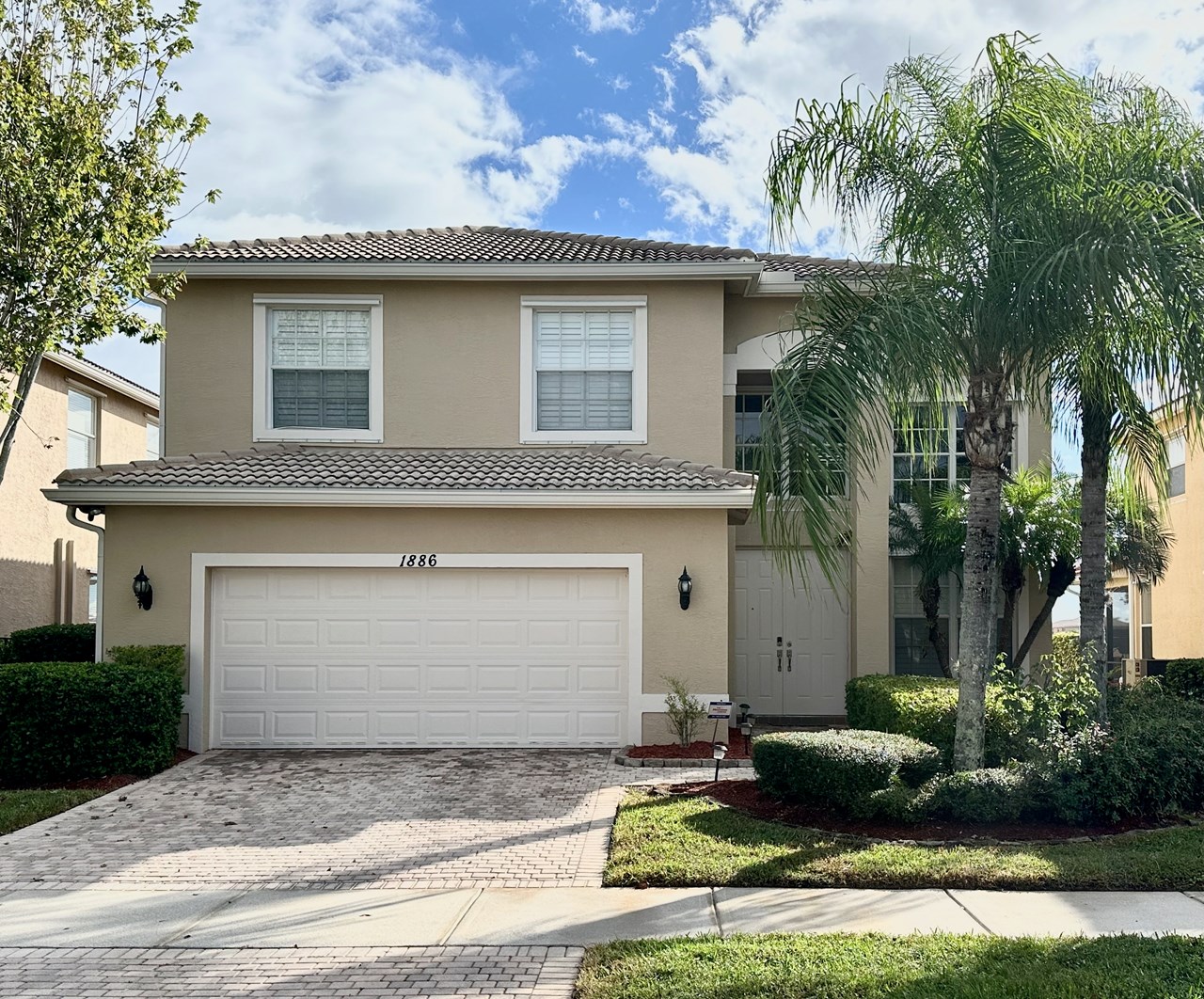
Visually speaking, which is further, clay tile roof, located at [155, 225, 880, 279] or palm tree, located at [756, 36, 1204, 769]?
clay tile roof, located at [155, 225, 880, 279]

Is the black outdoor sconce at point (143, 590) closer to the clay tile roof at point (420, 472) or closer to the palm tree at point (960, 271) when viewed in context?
the clay tile roof at point (420, 472)

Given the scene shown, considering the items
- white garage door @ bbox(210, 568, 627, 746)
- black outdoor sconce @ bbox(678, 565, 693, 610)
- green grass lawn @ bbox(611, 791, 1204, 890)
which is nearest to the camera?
green grass lawn @ bbox(611, 791, 1204, 890)

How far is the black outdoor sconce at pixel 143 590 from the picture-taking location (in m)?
13.0

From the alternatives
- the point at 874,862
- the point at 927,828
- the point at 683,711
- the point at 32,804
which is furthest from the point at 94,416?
the point at 874,862

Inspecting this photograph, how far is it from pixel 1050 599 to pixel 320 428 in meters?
10.5

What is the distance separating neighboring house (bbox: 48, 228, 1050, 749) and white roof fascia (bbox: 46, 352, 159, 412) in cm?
531

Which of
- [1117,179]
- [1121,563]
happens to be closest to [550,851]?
[1117,179]

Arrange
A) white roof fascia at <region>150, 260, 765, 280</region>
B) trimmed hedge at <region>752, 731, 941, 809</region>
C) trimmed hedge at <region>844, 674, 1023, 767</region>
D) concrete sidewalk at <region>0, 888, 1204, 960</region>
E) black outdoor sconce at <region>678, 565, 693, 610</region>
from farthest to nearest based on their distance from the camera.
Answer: white roof fascia at <region>150, 260, 765, 280</region> < black outdoor sconce at <region>678, 565, 693, 610</region> < trimmed hedge at <region>844, 674, 1023, 767</region> < trimmed hedge at <region>752, 731, 941, 809</region> < concrete sidewalk at <region>0, 888, 1204, 960</region>

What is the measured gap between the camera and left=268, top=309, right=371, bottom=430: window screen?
15289 millimetres

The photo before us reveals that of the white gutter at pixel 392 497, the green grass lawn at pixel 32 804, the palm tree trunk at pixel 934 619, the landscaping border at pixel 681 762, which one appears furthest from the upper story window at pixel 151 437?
the palm tree trunk at pixel 934 619

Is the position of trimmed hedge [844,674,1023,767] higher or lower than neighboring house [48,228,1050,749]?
lower

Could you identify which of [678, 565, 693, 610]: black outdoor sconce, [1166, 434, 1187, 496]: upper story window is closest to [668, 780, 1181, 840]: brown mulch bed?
[678, 565, 693, 610]: black outdoor sconce

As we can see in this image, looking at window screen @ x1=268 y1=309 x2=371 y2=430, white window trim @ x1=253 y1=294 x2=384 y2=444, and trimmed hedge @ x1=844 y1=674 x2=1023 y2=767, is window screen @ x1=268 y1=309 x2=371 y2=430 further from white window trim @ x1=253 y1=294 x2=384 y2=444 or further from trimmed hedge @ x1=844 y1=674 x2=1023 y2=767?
trimmed hedge @ x1=844 y1=674 x2=1023 y2=767

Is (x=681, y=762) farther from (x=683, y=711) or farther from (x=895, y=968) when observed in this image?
(x=895, y=968)
